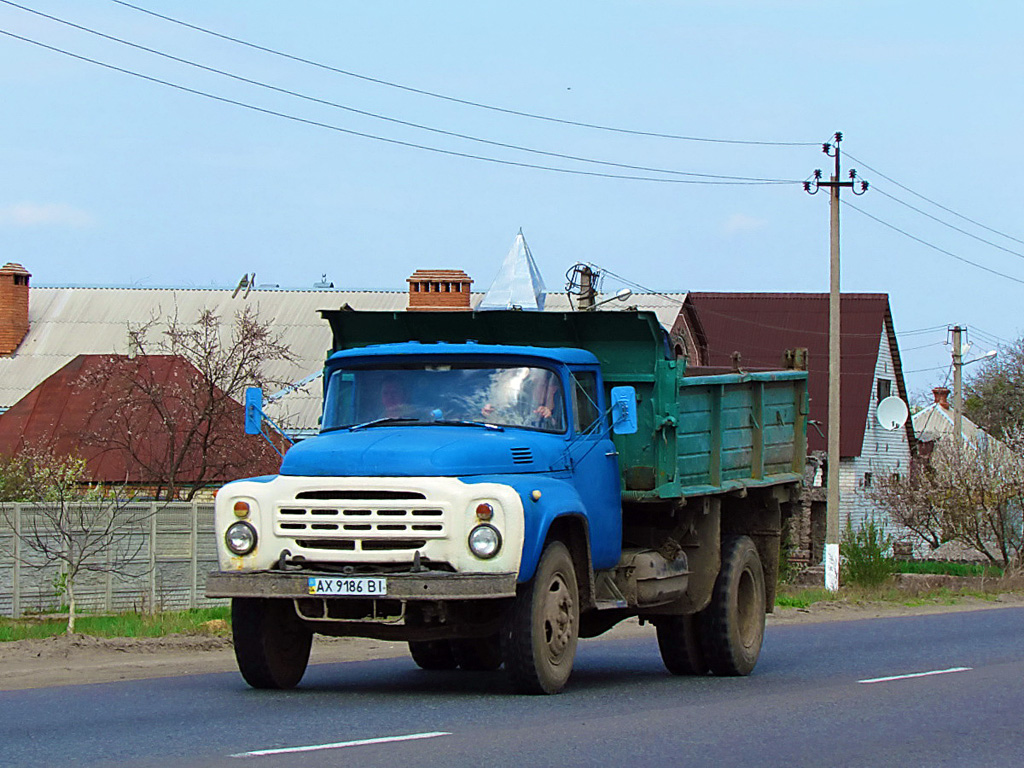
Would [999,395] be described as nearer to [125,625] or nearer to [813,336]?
[813,336]

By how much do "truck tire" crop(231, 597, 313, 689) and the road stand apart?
8.8 inches

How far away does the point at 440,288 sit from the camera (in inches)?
1957

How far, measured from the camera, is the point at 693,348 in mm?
49156

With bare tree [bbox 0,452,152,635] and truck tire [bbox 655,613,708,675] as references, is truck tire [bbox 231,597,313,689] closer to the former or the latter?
truck tire [bbox 655,613,708,675]

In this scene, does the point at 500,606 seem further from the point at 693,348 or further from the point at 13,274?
the point at 13,274

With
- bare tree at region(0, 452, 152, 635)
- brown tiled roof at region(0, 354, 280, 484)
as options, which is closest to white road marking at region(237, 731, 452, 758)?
bare tree at region(0, 452, 152, 635)

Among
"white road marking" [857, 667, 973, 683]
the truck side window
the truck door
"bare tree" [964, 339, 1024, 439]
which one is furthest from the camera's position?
"bare tree" [964, 339, 1024, 439]

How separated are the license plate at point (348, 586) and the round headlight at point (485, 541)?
1.98 ft

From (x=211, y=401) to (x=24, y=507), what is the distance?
29.7ft

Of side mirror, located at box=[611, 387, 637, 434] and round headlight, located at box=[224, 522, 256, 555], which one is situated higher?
side mirror, located at box=[611, 387, 637, 434]

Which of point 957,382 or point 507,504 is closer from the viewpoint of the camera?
point 507,504

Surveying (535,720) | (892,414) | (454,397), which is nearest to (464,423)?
(454,397)

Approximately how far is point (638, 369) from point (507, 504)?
2598mm

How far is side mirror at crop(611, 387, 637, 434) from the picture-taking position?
1188cm
